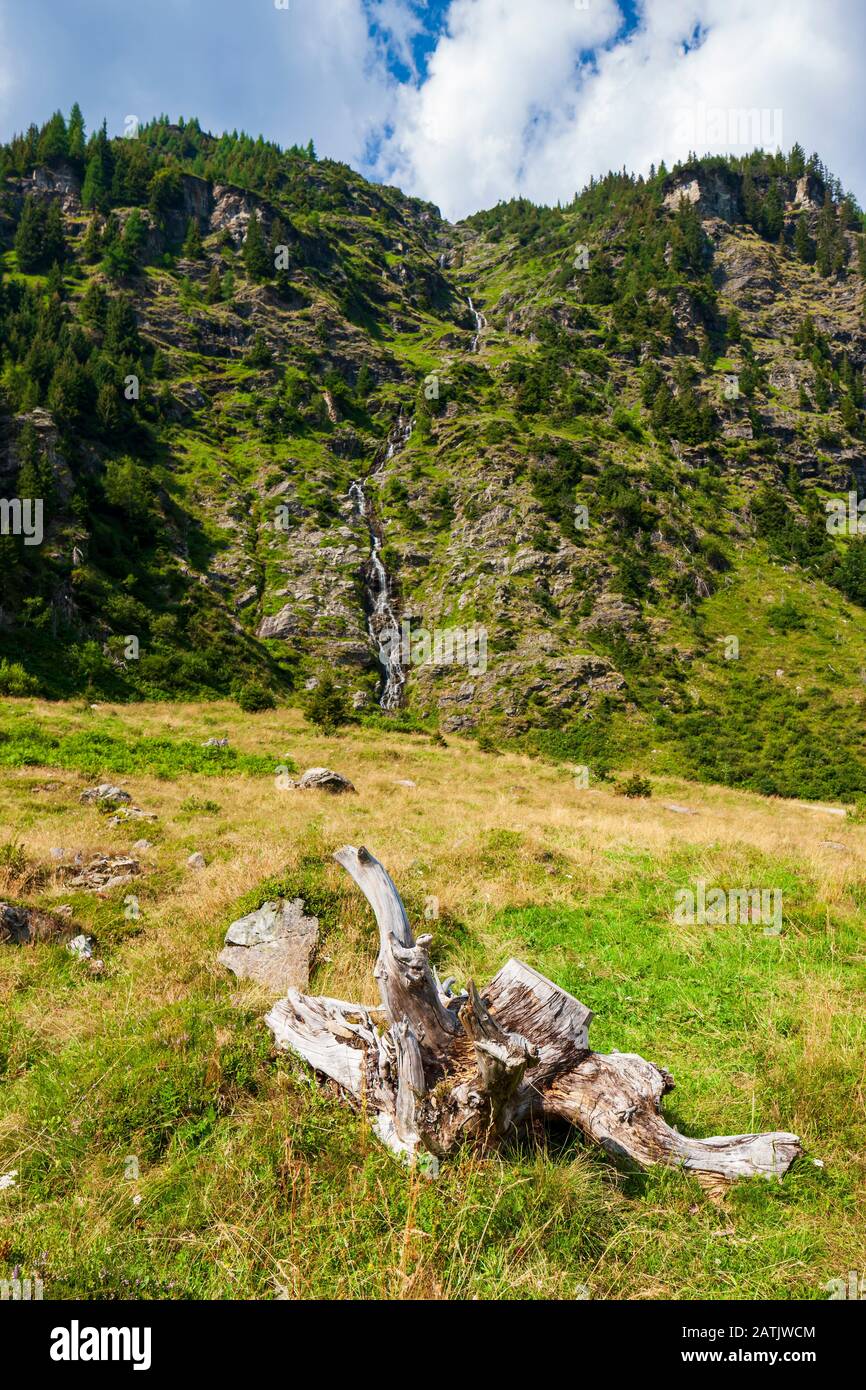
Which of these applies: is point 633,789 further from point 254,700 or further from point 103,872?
point 103,872

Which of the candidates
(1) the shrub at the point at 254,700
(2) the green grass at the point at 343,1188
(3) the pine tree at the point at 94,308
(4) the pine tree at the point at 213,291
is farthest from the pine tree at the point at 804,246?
(2) the green grass at the point at 343,1188

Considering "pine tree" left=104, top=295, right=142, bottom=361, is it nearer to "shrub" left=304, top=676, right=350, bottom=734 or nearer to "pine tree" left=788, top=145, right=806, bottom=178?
"shrub" left=304, top=676, right=350, bottom=734

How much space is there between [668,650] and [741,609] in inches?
579

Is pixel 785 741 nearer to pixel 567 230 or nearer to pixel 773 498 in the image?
pixel 773 498

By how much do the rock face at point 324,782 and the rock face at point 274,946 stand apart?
11041 mm

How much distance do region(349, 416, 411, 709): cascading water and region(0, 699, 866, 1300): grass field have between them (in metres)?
45.3

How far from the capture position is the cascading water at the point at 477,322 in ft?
412

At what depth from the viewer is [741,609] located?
66.7 meters

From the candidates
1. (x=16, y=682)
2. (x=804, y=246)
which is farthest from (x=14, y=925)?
(x=804, y=246)

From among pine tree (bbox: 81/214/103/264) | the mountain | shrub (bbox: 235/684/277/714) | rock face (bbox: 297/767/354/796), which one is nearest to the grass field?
rock face (bbox: 297/767/354/796)

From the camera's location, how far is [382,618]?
63.8 m

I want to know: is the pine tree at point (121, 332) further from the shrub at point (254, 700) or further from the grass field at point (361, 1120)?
the grass field at point (361, 1120)

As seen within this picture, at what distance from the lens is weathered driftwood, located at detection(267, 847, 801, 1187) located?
3.92 m
